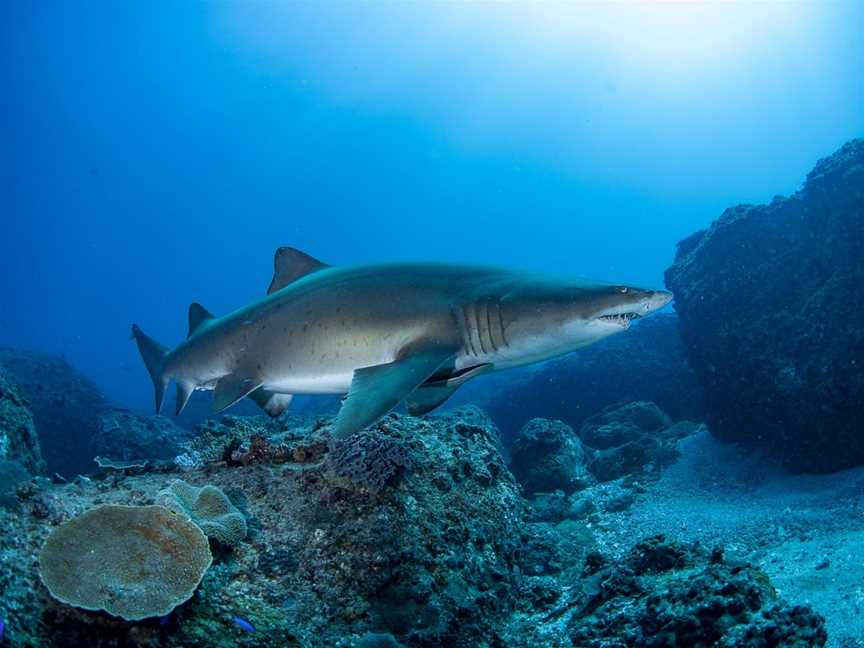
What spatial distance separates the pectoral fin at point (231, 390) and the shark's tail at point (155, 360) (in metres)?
1.19

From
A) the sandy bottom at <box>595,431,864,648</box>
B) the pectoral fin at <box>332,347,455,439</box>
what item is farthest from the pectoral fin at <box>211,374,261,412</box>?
the sandy bottom at <box>595,431,864,648</box>

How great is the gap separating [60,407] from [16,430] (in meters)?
14.4

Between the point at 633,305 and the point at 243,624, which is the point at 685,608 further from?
the point at 243,624

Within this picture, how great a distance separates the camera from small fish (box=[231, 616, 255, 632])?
9.76 ft

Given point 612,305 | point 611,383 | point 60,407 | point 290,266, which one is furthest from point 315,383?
point 60,407

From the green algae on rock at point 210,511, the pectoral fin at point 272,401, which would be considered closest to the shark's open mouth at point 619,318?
the green algae on rock at point 210,511

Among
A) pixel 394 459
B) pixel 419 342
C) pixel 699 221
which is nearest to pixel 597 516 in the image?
pixel 394 459

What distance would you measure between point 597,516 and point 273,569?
570 cm

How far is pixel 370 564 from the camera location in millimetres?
3848

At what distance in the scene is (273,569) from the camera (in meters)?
3.81

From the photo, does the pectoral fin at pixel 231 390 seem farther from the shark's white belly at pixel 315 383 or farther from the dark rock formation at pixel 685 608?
the dark rock formation at pixel 685 608

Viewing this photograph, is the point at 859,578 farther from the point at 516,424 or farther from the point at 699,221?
the point at 699,221

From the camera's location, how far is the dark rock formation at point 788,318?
27.4ft

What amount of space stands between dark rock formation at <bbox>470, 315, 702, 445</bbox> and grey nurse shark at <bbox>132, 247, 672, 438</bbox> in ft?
45.2
